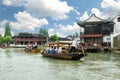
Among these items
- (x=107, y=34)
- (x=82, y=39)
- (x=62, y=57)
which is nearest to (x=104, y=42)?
(x=107, y=34)

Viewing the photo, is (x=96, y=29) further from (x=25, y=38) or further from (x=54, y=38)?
(x=54, y=38)

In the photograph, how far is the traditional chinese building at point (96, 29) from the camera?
164ft

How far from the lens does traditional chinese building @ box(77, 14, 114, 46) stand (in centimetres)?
5003

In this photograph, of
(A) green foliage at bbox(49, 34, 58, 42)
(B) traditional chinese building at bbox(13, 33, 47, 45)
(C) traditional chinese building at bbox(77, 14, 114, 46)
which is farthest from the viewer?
(A) green foliage at bbox(49, 34, 58, 42)

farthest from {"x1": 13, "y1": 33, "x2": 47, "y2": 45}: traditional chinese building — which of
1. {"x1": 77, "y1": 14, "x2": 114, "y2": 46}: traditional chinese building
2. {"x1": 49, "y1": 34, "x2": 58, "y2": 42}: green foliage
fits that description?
{"x1": 77, "y1": 14, "x2": 114, "y2": 46}: traditional chinese building

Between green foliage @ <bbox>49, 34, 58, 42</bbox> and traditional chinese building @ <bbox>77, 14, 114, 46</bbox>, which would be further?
green foliage @ <bbox>49, 34, 58, 42</bbox>

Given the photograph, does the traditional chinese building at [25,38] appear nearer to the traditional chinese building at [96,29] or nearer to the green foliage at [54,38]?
the green foliage at [54,38]

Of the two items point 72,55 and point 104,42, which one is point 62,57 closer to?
point 72,55

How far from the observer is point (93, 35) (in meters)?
50.3

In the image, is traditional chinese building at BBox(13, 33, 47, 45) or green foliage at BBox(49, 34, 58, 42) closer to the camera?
traditional chinese building at BBox(13, 33, 47, 45)

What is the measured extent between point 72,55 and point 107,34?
30.5 m

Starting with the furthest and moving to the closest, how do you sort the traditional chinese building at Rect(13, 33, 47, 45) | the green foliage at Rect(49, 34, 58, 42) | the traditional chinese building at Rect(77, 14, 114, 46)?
the green foliage at Rect(49, 34, 58, 42) < the traditional chinese building at Rect(13, 33, 47, 45) < the traditional chinese building at Rect(77, 14, 114, 46)

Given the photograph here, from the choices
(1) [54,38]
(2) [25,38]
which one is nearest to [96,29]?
(2) [25,38]

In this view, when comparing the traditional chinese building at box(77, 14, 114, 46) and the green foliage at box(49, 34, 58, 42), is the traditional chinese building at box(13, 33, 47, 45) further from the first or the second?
the traditional chinese building at box(77, 14, 114, 46)
